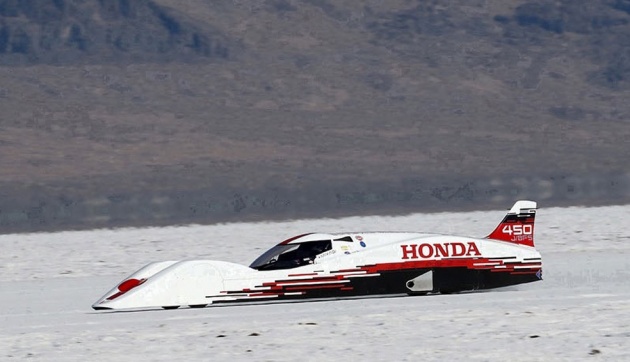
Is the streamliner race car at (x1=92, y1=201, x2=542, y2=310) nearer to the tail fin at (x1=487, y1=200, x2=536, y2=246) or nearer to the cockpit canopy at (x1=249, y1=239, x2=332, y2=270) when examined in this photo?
the cockpit canopy at (x1=249, y1=239, x2=332, y2=270)

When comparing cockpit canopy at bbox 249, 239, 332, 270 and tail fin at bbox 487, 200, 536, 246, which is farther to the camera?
tail fin at bbox 487, 200, 536, 246

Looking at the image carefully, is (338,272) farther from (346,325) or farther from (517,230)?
(517,230)

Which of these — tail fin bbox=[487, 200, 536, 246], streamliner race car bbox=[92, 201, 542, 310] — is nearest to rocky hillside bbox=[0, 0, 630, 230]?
tail fin bbox=[487, 200, 536, 246]

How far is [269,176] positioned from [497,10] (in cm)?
5482

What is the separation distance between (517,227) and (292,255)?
3654 mm

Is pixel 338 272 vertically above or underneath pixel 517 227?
underneath

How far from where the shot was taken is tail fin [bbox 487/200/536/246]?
73.8 feet

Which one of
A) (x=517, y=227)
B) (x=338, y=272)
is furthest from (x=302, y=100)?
(x=338, y=272)

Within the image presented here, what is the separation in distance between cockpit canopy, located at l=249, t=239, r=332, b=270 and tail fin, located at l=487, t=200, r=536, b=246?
2888mm

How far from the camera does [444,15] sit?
13562cm

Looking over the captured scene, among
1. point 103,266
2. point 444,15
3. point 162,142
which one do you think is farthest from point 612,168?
point 103,266

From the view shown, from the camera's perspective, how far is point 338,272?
2098 centimetres

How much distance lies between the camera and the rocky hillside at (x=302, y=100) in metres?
88.2

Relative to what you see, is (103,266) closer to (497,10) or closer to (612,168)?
(612,168)
